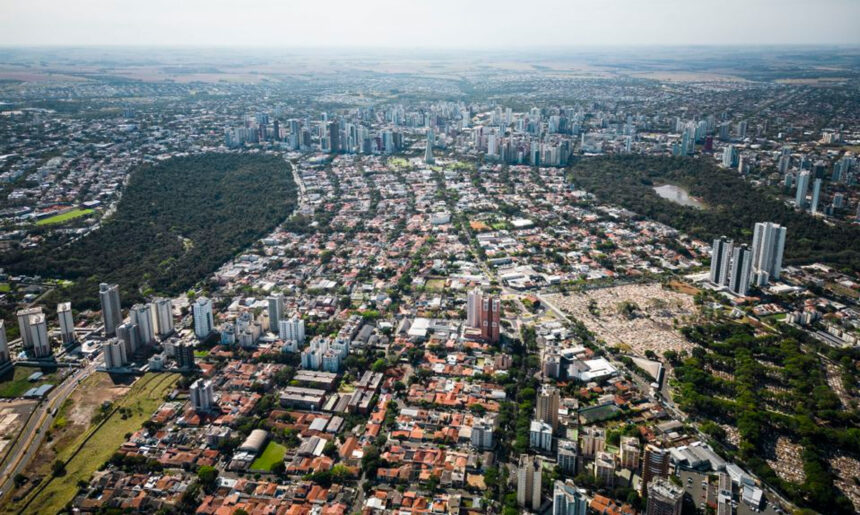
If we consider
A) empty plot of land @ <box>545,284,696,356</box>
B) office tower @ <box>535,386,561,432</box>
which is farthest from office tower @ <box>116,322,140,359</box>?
empty plot of land @ <box>545,284,696,356</box>

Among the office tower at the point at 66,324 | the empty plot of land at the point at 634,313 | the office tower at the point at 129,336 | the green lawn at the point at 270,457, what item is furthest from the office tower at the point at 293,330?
the empty plot of land at the point at 634,313

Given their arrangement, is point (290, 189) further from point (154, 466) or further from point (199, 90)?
point (199, 90)

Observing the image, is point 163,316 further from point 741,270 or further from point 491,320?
point 741,270

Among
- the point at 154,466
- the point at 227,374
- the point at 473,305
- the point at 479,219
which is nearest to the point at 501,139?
the point at 479,219

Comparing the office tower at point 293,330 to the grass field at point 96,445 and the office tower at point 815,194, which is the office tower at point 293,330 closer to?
the grass field at point 96,445

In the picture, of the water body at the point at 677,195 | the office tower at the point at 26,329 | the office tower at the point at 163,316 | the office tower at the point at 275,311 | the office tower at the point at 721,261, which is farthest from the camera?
the water body at the point at 677,195

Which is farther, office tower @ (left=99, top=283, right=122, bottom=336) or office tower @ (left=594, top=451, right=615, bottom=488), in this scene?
office tower @ (left=99, top=283, right=122, bottom=336)

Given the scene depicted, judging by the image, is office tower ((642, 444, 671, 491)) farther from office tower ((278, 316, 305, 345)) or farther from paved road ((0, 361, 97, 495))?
paved road ((0, 361, 97, 495))
